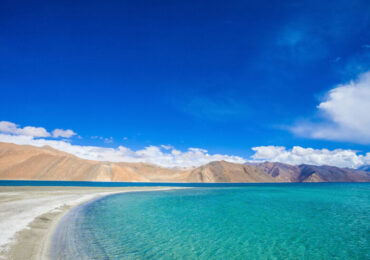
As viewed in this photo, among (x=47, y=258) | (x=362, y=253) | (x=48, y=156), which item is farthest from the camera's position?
(x=48, y=156)

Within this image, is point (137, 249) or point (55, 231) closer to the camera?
point (137, 249)

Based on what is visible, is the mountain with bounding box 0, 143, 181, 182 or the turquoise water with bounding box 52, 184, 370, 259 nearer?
the turquoise water with bounding box 52, 184, 370, 259

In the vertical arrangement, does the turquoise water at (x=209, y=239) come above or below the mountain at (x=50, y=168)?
below

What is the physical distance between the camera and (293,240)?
1395 centimetres

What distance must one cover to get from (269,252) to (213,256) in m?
3.32

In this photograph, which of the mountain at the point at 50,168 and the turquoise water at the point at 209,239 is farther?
the mountain at the point at 50,168

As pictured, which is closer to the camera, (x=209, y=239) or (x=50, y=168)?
(x=209, y=239)

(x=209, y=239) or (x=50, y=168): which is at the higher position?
(x=50, y=168)

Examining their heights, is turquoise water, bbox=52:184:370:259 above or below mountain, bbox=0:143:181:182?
below

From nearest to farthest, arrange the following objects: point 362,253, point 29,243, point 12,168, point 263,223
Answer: point 29,243 < point 362,253 < point 263,223 < point 12,168

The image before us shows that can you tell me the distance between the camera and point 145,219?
65.5ft

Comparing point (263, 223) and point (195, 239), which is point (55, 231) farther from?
point (263, 223)

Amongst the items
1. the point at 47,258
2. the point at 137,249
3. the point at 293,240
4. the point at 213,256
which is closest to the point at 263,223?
the point at 293,240

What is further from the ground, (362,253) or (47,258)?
(47,258)
